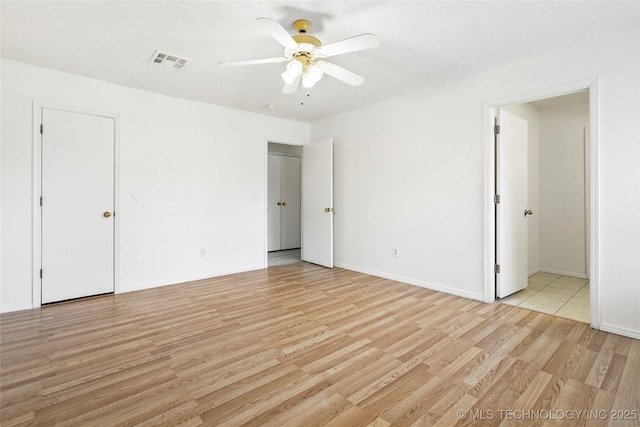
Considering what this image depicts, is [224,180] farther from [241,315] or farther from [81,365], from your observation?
[81,365]

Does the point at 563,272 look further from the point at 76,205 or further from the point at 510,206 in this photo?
the point at 76,205

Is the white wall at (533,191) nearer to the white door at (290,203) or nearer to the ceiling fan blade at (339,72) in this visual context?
the ceiling fan blade at (339,72)

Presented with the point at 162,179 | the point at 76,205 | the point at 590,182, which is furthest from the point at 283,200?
the point at 590,182

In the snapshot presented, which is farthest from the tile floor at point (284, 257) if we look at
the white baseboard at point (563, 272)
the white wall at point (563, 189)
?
the white wall at point (563, 189)

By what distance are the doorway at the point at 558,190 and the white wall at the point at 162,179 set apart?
12.4 feet

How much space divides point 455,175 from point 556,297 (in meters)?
1.76

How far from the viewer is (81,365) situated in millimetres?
2119

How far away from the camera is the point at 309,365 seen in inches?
82.7

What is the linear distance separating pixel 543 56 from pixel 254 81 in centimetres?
286

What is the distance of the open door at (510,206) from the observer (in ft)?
11.0

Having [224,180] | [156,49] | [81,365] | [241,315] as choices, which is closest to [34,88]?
[156,49]

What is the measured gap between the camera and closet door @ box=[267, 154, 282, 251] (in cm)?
680

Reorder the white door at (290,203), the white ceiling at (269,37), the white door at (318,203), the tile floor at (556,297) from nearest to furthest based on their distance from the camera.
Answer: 1. the white ceiling at (269,37)
2. the tile floor at (556,297)
3. the white door at (318,203)
4. the white door at (290,203)

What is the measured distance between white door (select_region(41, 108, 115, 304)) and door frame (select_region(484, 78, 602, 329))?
4206 millimetres
